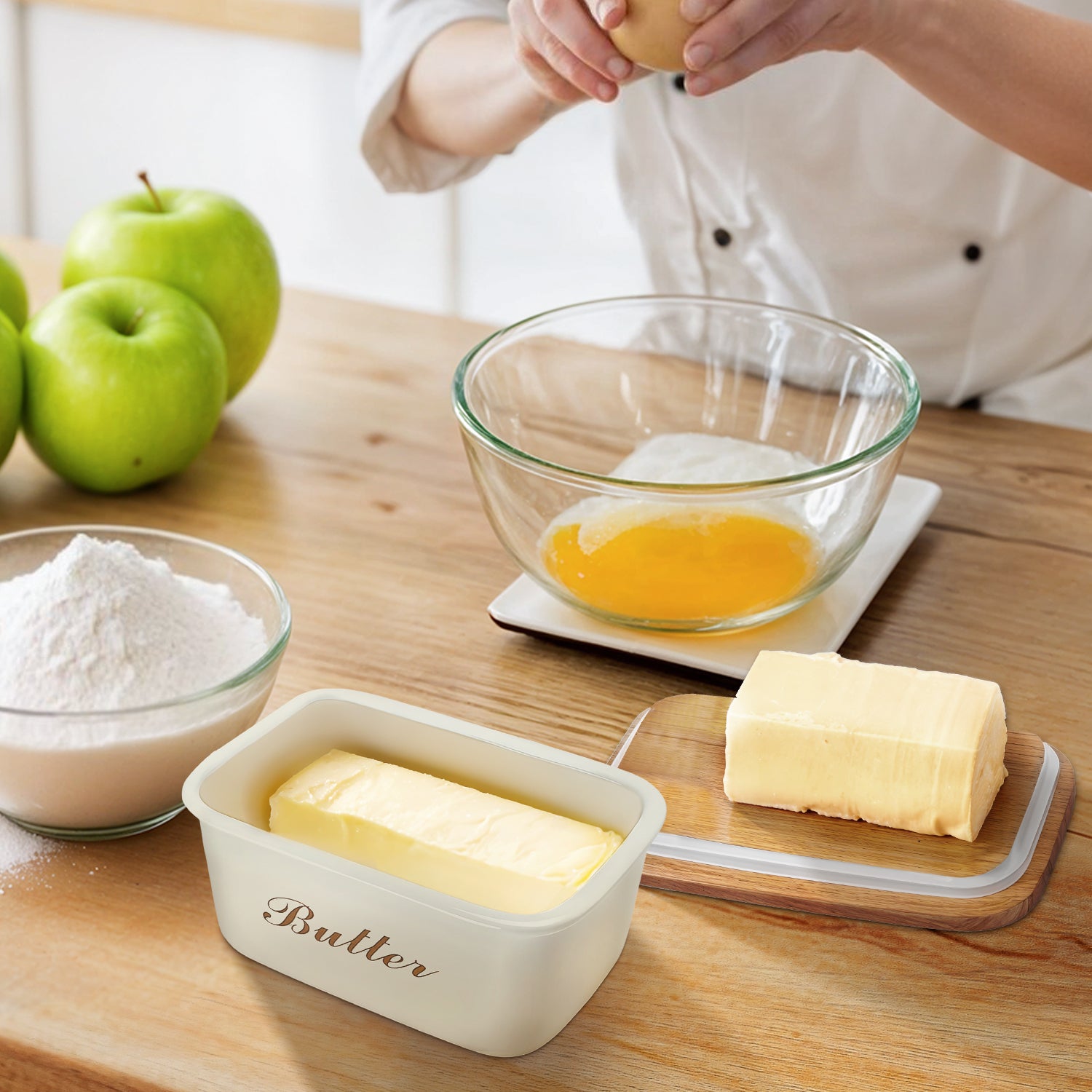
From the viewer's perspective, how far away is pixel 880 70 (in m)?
1.17

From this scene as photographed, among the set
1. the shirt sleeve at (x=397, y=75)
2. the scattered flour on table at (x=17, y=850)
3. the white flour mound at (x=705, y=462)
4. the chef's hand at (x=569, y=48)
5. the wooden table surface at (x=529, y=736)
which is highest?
the chef's hand at (x=569, y=48)

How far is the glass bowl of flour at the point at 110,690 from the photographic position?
572 mm

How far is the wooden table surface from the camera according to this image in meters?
0.51

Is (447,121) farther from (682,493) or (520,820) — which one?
(520,820)

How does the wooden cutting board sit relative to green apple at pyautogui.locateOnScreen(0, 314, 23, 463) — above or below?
below

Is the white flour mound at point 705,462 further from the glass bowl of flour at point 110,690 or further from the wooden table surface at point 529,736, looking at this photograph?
the glass bowl of flour at point 110,690

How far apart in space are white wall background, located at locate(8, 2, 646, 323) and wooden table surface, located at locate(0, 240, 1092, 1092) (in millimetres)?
1345

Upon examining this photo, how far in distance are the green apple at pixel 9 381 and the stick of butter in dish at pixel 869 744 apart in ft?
1.80

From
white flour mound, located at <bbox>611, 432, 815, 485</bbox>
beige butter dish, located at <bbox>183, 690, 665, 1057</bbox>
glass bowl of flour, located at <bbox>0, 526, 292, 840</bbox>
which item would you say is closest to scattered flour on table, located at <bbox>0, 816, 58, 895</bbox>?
glass bowl of flour, located at <bbox>0, 526, 292, 840</bbox>

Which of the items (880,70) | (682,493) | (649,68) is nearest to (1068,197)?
(880,70)

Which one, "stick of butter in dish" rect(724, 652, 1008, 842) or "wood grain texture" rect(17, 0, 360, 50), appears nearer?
"stick of butter in dish" rect(724, 652, 1008, 842)

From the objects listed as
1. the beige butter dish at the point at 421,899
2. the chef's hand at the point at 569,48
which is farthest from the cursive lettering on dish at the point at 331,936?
the chef's hand at the point at 569,48

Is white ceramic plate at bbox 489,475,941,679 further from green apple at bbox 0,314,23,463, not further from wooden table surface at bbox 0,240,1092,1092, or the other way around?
green apple at bbox 0,314,23,463

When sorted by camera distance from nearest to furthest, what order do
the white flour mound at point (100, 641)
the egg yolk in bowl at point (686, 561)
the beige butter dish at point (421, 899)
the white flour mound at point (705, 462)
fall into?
the beige butter dish at point (421, 899), the white flour mound at point (100, 641), the egg yolk in bowl at point (686, 561), the white flour mound at point (705, 462)
